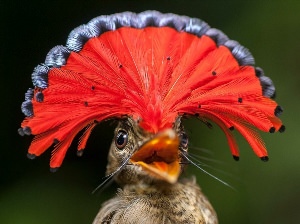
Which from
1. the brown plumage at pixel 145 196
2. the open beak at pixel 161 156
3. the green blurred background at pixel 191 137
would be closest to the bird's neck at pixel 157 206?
the brown plumage at pixel 145 196

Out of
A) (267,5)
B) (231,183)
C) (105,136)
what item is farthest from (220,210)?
(267,5)

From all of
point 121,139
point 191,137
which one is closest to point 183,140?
point 121,139

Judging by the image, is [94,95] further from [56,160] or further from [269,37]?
[269,37]

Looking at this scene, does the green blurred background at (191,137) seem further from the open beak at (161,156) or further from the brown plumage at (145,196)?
the open beak at (161,156)

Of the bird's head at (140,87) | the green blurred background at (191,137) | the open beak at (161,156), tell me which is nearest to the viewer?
the open beak at (161,156)

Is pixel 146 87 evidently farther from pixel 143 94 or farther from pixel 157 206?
pixel 157 206
